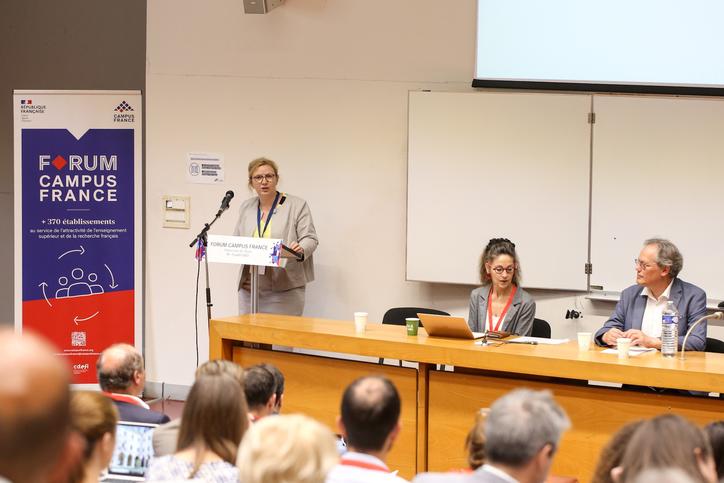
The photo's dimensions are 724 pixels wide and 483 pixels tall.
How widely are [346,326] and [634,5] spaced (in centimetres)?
278

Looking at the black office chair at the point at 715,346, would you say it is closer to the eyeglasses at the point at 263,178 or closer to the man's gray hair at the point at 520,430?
the man's gray hair at the point at 520,430

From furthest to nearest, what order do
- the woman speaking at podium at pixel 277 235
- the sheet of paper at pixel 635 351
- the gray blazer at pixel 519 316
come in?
the woman speaking at podium at pixel 277 235 → the gray blazer at pixel 519 316 → the sheet of paper at pixel 635 351

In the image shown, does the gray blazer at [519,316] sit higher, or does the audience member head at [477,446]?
the gray blazer at [519,316]

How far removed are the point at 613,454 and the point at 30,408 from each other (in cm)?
161

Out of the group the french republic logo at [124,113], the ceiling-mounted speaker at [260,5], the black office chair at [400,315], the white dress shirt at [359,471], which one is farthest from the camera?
the french republic logo at [124,113]

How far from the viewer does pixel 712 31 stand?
5695 mm

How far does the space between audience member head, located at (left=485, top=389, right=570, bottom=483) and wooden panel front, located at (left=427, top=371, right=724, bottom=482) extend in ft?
6.15

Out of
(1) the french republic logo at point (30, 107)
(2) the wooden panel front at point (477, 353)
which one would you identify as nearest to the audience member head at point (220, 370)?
(2) the wooden panel front at point (477, 353)

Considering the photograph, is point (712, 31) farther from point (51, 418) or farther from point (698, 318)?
point (51, 418)

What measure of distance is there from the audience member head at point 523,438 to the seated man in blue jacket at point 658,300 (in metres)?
2.31

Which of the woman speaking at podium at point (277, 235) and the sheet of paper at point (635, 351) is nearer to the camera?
the sheet of paper at point (635, 351)

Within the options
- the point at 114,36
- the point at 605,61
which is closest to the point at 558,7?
the point at 605,61

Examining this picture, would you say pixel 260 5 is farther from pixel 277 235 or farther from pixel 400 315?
pixel 400 315

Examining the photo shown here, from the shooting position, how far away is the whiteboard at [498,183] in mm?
5980
